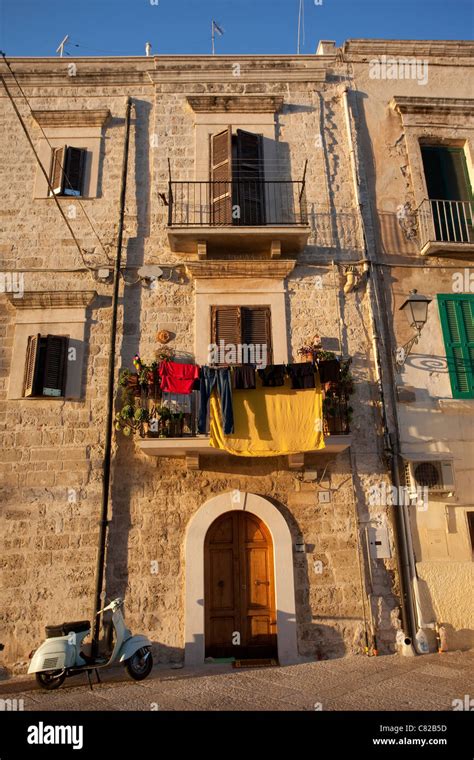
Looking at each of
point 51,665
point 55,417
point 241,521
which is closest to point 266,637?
point 241,521

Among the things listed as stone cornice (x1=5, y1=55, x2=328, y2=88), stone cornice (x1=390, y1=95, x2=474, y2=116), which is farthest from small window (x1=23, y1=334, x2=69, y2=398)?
stone cornice (x1=390, y1=95, x2=474, y2=116)

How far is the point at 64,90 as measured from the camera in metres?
11.4

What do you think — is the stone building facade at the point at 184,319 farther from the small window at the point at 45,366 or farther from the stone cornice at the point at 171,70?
the small window at the point at 45,366

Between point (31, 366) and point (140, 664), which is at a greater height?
point (31, 366)

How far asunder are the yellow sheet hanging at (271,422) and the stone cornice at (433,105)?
680 cm

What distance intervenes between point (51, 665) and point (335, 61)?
12445mm

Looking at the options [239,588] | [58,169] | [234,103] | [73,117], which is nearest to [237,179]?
[234,103]

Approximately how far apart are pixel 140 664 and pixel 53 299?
246 inches

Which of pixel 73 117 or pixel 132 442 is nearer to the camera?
pixel 132 442

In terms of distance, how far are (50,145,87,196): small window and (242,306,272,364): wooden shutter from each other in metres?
4.28

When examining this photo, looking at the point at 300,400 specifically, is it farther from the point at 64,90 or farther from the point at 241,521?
the point at 64,90

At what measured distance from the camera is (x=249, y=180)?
1060cm

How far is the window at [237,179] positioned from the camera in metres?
10.4

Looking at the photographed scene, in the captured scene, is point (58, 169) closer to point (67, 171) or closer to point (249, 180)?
point (67, 171)
